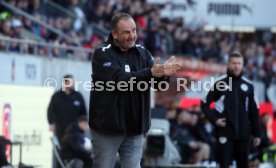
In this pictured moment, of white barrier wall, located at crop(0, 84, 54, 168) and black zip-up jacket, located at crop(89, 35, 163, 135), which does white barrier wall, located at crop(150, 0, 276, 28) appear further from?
black zip-up jacket, located at crop(89, 35, 163, 135)

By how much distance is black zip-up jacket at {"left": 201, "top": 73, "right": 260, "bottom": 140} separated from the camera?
12.7 metres

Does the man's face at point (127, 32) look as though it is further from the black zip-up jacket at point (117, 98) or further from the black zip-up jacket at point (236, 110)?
the black zip-up jacket at point (236, 110)

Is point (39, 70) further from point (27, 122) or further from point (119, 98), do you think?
point (119, 98)

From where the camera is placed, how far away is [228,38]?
33812mm

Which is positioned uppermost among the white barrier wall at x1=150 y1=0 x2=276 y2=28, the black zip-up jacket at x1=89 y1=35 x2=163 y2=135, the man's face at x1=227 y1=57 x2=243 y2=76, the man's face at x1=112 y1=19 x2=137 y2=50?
the white barrier wall at x1=150 y1=0 x2=276 y2=28

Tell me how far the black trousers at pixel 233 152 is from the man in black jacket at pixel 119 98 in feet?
11.5

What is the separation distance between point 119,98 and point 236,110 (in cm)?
382

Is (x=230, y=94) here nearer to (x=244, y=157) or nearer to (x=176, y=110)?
(x=244, y=157)

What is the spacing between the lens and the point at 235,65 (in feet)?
41.8

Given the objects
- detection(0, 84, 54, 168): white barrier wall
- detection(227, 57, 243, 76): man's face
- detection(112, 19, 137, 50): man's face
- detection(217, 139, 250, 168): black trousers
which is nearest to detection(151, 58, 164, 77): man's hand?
detection(112, 19, 137, 50): man's face

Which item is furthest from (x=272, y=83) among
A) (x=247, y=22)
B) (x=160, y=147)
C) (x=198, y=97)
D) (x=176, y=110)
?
(x=160, y=147)

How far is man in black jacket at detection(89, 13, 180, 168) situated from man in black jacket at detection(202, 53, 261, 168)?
349 cm

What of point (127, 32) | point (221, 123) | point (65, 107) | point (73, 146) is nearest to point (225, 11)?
Result: point (65, 107)

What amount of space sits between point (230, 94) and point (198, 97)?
12038 millimetres
